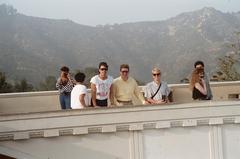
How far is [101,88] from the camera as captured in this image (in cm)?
894

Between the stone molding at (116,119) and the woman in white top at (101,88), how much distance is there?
760 mm

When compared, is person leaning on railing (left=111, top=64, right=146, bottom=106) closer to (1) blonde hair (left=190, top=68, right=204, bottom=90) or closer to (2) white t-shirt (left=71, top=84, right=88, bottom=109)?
(2) white t-shirt (left=71, top=84, right=88, bottom=109)

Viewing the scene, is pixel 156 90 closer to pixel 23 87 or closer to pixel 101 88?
pixel 101 88

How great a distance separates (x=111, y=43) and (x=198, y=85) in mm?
95976

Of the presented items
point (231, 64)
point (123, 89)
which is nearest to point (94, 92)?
point (123, 89)

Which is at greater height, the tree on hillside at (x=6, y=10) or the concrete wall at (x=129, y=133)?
the tree on hillside at (x=6, y=10)

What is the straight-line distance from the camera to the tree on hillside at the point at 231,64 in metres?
30.6

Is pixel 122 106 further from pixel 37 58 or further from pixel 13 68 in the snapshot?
pixel 37 58

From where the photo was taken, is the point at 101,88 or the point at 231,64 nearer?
the point at 101,88

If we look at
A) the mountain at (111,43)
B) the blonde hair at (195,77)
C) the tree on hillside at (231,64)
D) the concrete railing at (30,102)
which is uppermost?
the mountain at (111,43)

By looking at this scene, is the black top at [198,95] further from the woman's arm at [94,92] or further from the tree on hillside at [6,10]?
the tree on hillside at [6,10]

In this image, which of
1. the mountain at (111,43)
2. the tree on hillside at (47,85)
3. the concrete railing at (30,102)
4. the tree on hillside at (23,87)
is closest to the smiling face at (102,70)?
the concrete railing at (30,102)

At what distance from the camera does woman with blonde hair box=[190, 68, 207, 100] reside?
9.35 metres

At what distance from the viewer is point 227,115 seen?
875 cm
